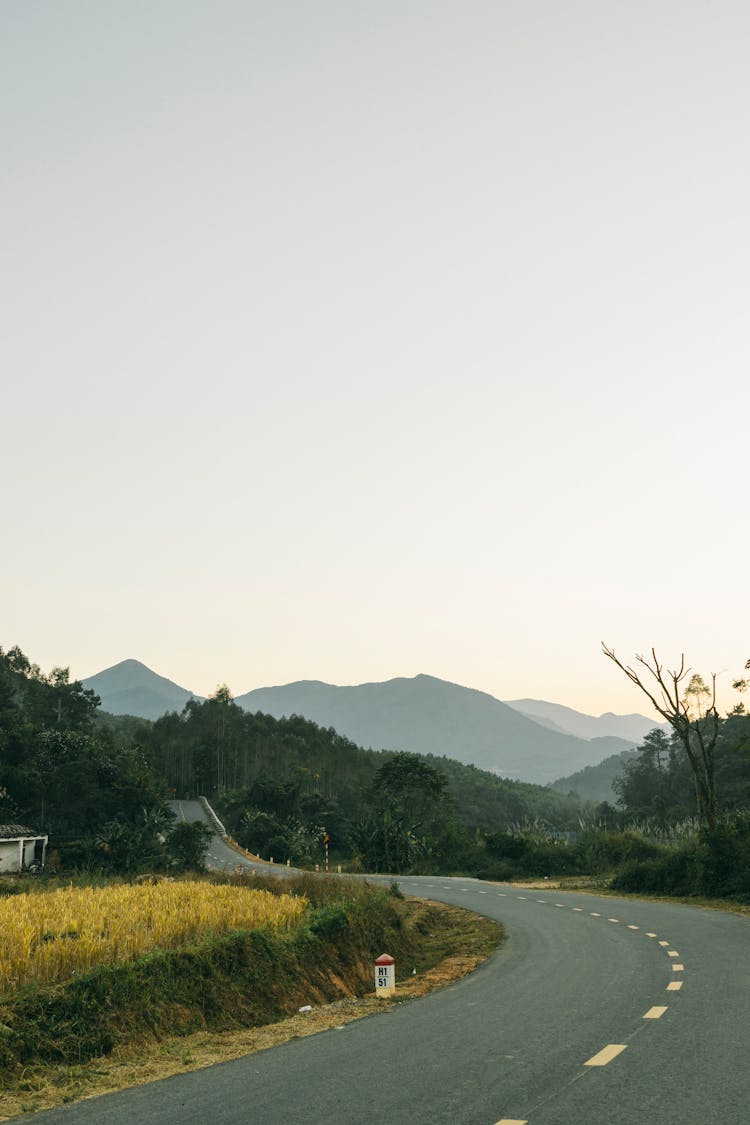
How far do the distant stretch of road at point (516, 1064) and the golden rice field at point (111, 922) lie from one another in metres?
3.94

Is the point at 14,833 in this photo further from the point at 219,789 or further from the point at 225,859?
the point at 219,789

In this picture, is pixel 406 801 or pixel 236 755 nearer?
pixel 406 801

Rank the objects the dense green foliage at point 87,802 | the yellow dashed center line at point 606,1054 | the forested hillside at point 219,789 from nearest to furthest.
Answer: the yellow dashed center line at point 606,1054
the dense green foliage at point 87,802
the forested hillside at point 219,789

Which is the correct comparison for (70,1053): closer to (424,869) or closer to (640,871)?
(640,871)

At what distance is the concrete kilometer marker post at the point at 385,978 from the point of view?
15703 millimetres

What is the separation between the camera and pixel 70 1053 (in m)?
11.9

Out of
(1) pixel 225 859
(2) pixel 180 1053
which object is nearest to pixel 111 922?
(2) pixel 180 1053

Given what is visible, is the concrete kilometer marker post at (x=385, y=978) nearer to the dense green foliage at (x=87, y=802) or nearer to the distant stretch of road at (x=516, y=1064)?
the distant stretch of road at (x=516, y=1064)

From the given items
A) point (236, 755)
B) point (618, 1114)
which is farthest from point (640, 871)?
point (236, 755)

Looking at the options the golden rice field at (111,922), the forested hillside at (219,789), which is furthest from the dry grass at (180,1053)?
the forested hillside at (219,789)

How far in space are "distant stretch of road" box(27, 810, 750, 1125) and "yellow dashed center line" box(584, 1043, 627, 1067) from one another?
22mm

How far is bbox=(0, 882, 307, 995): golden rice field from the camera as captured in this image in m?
13.7

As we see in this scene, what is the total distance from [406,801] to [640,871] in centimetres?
5996

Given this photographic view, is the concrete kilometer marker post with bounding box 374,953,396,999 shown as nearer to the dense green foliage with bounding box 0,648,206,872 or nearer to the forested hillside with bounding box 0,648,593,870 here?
the forested hillside with bounding box 0,648,593,870
